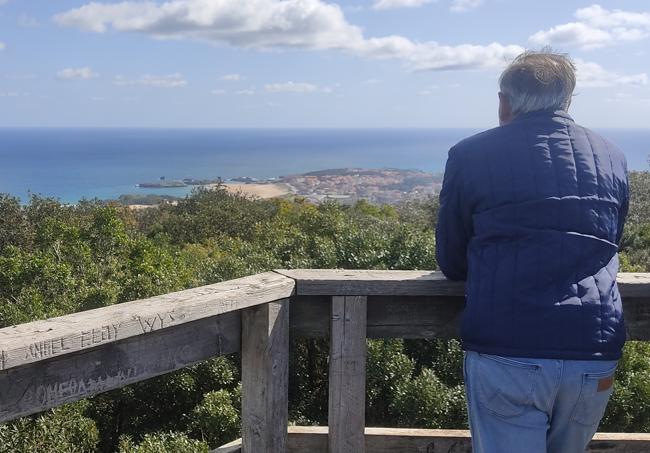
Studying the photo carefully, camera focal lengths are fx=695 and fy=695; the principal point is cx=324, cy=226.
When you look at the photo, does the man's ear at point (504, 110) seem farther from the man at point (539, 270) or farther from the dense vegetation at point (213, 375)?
the dense vegetation at point (213, 375)

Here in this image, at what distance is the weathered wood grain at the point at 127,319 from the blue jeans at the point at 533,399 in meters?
0.73

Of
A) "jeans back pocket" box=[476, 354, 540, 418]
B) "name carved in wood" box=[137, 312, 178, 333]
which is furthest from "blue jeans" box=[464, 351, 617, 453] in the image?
"name carved in wood" box=[137, 312, 178, 333]

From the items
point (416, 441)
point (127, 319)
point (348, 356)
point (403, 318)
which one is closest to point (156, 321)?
point (127, 319)

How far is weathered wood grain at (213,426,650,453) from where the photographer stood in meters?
2.61

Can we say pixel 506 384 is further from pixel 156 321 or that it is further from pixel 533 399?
pixel 156 321

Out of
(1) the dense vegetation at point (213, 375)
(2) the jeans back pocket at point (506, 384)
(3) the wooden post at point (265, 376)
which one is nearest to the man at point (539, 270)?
(2) the jeans back pocket at point (506, 384)

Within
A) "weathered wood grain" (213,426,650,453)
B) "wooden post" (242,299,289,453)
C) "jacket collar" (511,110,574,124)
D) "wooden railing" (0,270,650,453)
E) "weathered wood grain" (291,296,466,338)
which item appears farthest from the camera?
"weathered wood grain" (213,426,650,453)

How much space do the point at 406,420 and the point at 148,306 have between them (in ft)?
13.5

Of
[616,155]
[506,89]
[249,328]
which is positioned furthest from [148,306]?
[616,155]

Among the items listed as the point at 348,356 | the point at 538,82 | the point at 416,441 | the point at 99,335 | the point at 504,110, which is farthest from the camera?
the point at 416,441

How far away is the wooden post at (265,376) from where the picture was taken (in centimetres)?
235

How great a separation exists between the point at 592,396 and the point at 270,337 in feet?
3.35

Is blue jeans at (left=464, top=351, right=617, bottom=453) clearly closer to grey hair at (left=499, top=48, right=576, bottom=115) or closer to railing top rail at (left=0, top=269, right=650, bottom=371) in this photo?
railing top rail at (left=0, top=269, right=650, bottom=371)

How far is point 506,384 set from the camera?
6.53 ft
